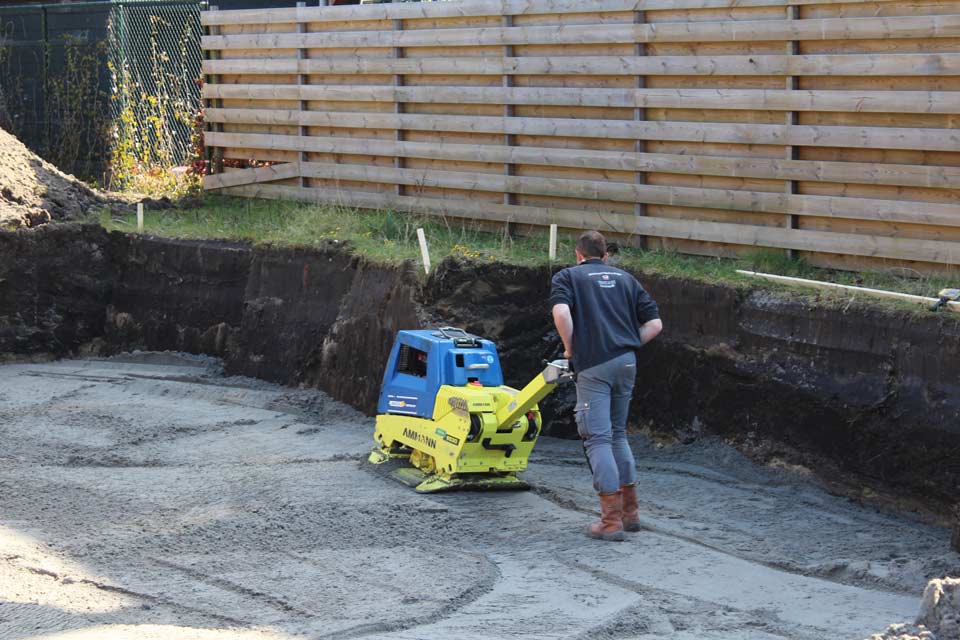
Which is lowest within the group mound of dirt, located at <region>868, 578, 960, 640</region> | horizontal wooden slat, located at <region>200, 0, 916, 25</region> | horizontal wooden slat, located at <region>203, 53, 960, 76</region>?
mound of dirt, located at <region>868, 578, 960, 640</region>

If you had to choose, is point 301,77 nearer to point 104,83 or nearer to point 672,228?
point 104,83

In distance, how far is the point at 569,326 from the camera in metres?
7.64

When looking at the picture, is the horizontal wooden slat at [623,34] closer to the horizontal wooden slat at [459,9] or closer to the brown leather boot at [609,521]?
the horizontal wooden slat at [459,9]

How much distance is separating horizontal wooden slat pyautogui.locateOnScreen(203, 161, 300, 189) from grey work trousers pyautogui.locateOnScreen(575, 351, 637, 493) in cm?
758

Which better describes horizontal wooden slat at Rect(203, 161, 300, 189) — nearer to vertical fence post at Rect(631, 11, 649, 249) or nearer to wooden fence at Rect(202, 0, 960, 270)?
wooden fence at Rect(202, 0, 960, 270)

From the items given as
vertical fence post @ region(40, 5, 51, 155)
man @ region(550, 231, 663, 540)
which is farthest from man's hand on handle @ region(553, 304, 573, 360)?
vertical fence post @ region(40, 5, 51, 155)

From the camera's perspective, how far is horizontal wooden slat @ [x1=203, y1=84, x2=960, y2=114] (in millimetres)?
9281

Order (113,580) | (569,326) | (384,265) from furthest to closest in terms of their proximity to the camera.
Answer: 1. (384,265)
2. (569,326)
3. (113,580)

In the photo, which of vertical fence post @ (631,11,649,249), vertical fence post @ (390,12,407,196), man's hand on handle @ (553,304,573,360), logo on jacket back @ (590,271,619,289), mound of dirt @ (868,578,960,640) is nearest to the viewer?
mound of dirt @ (868,578,960,640)

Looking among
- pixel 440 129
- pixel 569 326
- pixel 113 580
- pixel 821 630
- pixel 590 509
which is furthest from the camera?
pixel 440 129

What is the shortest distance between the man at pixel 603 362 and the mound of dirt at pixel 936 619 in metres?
2.79

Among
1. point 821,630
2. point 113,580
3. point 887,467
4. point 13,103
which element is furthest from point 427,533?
point 13,103

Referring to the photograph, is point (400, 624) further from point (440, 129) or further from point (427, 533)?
point (440, 129)

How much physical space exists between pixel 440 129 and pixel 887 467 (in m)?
6.28
